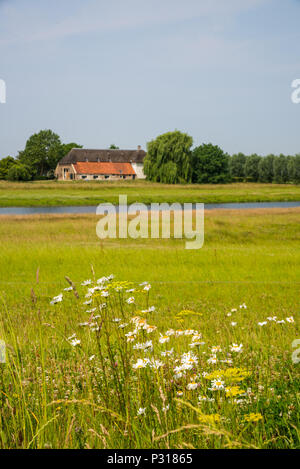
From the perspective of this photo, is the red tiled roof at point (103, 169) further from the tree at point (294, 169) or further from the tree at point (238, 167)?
the tree at point (294, 169)

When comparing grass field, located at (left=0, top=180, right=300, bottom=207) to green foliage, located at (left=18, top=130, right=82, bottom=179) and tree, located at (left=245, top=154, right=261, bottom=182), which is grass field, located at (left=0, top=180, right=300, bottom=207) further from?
green foliage, located at (left=18, top=130, right=82, bottom=179)

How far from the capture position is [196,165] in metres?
45.7

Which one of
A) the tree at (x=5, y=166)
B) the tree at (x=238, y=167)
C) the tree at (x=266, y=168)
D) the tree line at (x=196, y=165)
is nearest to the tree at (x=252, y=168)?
the tree line at (x=196, y=165)

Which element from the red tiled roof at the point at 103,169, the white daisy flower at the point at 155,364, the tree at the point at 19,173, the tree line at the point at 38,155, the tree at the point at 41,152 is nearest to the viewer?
the white daisy flower at the point at 155,364

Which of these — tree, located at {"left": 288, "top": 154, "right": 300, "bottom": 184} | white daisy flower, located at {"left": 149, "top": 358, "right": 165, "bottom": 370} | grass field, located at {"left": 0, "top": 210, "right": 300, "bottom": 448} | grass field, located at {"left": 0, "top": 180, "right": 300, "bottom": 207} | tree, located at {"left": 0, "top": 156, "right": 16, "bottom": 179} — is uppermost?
tree, located at {"left": 0, "top": 156, "right": 16, "bottom": 179}

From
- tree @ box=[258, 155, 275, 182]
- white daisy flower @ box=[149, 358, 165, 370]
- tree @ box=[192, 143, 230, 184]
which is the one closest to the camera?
white daisy flower @ box=[149, 358, 165, 370]

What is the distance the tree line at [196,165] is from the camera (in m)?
35.3

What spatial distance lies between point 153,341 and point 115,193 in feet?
137

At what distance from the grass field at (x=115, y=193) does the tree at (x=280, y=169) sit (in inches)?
253

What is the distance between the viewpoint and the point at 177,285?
10.6 meters

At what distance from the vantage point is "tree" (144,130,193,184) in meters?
36.6

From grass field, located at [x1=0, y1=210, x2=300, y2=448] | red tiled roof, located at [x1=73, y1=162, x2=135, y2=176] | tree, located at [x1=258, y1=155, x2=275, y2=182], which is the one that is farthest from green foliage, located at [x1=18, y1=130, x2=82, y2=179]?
tree, located at [x1=258, y1=155, x2=275, y2=182]

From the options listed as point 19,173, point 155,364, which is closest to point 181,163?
point 19,173

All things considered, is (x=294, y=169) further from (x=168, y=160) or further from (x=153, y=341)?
(x=153, y=341)
